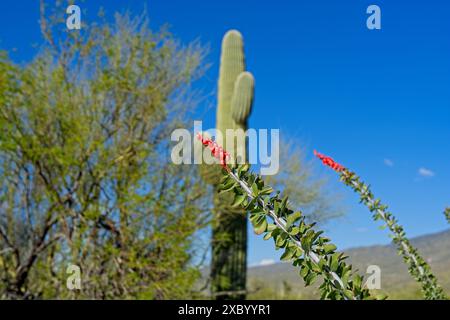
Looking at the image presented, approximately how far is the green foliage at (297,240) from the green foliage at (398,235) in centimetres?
90

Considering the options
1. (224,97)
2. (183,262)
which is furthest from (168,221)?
(224,97)

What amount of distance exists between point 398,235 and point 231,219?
21.9 feet

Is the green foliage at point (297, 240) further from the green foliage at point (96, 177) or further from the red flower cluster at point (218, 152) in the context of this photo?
the green foliage at point (96, 177)

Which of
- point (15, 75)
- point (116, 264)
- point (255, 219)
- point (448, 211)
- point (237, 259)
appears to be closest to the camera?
point (255, 219)

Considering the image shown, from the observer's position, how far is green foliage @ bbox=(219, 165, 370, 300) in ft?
3.76

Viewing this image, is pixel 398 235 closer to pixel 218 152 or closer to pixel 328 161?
pixel 328 161

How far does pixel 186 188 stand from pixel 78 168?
1.52 meters

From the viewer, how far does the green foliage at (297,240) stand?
3.76 ft

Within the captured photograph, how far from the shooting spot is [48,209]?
749 centimetres

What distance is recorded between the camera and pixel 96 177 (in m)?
7.23

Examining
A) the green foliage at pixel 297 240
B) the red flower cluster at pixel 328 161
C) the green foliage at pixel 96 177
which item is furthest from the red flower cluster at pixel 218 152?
the green foliage at pixel 96 177

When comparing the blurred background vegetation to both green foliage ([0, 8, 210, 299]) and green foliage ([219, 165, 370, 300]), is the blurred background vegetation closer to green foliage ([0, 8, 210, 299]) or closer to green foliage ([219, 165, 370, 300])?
green foliage ([0, 8, 210, 299])

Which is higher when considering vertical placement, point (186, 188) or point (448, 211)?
point (186, 188)

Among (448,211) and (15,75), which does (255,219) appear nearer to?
(448,211)
